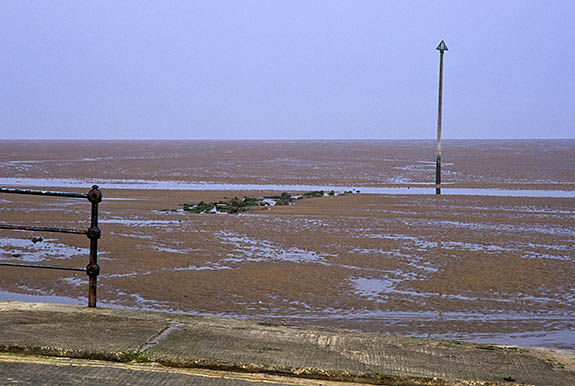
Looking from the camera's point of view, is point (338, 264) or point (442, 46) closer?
point (338, 264)

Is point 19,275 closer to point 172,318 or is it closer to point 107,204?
point 172,318

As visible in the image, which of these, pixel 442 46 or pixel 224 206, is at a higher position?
pixel 442 46

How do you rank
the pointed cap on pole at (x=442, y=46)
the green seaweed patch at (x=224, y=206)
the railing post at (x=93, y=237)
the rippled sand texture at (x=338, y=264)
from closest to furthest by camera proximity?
the railing post at (x=93, y=237)
the rippled sand texture at (x=338, y=264)
the green seaweed patch at (x=224, y=206)
the pointed cap on pole at (x=442, y=46)

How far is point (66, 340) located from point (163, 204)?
18847 millimetres

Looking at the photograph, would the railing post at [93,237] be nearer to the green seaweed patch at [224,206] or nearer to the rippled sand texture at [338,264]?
the rippled sand texture at [338,264]

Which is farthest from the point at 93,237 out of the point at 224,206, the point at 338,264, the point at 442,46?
the point at 442,46

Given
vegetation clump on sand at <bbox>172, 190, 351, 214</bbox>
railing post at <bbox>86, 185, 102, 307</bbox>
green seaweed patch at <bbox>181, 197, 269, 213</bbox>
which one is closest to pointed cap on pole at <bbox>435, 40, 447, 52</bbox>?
vegetation clump on sand at <bbox>172, 190, 351, 214</bbox>

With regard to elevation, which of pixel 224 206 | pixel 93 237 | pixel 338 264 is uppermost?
pixel 93 237

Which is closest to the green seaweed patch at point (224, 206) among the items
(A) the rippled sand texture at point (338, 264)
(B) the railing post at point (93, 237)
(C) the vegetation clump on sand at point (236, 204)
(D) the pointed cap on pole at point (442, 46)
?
(C) the vegetation clump on sand at point (236, 204)

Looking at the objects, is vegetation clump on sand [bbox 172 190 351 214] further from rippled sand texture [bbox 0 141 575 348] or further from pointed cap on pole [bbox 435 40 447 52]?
pointed cap on pole [bbox 435 40 447 52]

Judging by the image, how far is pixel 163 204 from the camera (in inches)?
956

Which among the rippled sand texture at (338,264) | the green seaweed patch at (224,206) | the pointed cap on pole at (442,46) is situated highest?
the pointed cap on pole at (442,46)

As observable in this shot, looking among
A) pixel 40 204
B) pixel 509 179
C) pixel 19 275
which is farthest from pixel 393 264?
pixel 509 179

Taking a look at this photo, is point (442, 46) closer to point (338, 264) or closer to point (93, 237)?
point (338, 264)
